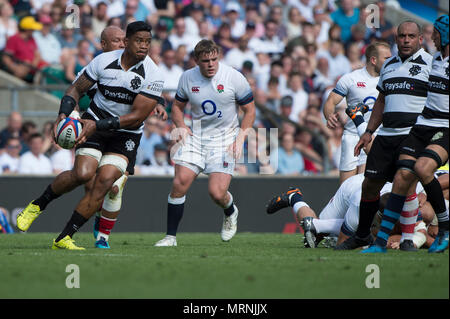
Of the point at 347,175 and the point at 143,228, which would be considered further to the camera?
the point at 143,228

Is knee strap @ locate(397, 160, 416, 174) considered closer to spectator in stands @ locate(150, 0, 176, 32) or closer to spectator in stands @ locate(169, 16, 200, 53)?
spectator in stands @ locate(169, 16, 200, 53)

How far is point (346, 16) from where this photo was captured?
19.5m

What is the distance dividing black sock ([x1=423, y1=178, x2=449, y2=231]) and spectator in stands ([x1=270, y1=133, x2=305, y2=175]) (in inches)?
269

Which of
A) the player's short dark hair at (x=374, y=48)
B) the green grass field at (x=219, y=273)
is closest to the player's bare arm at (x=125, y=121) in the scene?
the green grass field at (x=219, y=273)

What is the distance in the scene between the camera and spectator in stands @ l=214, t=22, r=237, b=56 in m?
17.8

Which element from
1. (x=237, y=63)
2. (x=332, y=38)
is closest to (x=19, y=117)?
(x=237, y=63)

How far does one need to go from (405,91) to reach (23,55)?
969 cm

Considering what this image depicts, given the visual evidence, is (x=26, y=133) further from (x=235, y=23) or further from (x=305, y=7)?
(x=305, y=7)

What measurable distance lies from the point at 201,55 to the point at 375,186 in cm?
274

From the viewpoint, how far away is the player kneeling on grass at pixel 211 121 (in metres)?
9.98

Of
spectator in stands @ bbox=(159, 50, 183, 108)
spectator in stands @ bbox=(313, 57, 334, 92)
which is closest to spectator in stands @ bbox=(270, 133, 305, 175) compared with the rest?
spectator in stands @ bbox=(313, 57, 334, 92)

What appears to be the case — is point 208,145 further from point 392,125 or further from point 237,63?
point 237,63

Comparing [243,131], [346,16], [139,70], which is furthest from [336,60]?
[139,70]

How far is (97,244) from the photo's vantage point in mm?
9430
